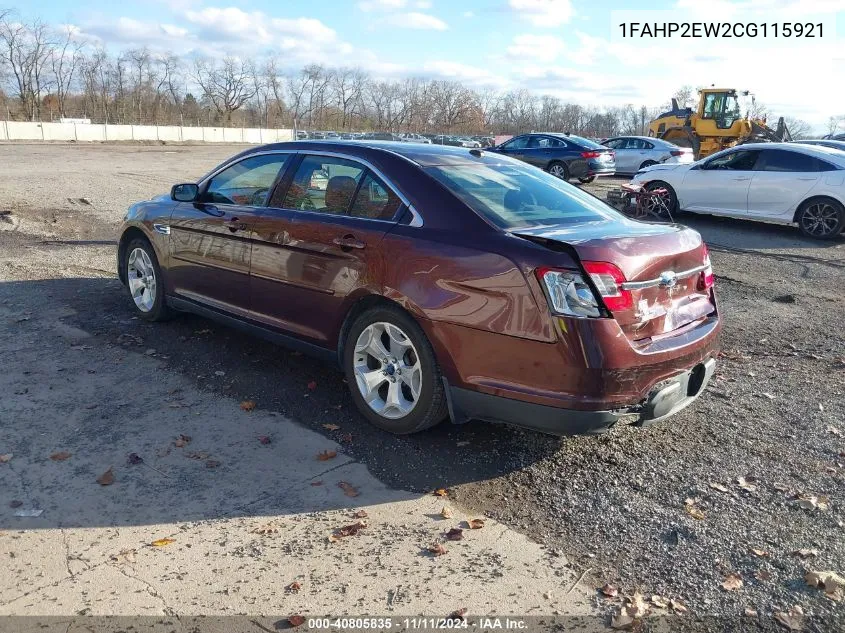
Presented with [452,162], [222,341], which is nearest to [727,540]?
[452,162]

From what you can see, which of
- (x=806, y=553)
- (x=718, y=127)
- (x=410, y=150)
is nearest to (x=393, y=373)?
(x=410, y=150)

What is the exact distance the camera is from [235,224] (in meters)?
5.29

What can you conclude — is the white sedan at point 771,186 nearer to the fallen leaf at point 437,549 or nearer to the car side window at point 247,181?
the car side window at point 247,181

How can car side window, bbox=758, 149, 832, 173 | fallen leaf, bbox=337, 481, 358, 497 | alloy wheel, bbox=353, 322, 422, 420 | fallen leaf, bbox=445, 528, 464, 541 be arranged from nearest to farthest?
fallen leaf, bbox=445, 528, 464, 541 < fallen leaf, bbox=337, 481, 358, 497 < alloy wheel, bbox=353, 322, 422, 420 < car side window, bbox=758, 149, 832, 173

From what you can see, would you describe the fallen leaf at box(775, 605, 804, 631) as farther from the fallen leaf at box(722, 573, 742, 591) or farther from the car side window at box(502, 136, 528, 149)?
the car side window at box(502, 136, 528, 149)

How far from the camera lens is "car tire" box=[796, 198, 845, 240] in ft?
40.8

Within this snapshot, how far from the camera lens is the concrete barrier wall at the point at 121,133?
2012 inches

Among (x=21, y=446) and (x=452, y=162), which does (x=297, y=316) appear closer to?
(x=452, y=162)

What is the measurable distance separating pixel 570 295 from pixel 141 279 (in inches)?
176

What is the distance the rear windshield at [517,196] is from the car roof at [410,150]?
0.11 meters

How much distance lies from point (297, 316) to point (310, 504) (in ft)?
5.14

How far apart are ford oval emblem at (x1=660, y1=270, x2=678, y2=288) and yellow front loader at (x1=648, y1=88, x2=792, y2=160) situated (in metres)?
28.1

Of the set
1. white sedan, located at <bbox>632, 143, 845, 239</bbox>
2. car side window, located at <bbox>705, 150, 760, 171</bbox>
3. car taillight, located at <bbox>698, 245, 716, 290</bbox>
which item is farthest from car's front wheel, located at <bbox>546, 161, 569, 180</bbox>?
car taillight, located at <bbox>698, 245, 716, 290</bbox>

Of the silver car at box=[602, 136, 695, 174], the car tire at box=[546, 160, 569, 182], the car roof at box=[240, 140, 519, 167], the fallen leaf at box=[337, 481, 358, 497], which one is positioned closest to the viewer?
the fallen leaf at box=[337, 481, 358, 497]
